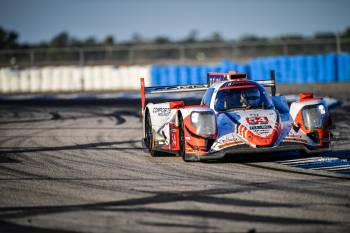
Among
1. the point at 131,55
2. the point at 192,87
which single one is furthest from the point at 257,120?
the point at 131,55

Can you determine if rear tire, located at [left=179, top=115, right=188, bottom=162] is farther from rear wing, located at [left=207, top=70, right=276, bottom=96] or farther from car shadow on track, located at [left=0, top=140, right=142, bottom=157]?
car shadow on track, located at [left=0, top=140, right=142, bottom=157]

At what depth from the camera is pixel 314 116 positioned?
39.3 ft

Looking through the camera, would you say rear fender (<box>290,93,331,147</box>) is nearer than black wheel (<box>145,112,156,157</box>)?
Yes

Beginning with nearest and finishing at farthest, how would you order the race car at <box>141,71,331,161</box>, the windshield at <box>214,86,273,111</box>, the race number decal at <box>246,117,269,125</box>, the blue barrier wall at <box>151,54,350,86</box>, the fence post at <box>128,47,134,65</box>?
the race car at <box>141,71,331,161</box> → the race number decal at <box>246,117,269,125</box> → the windshield at <box>214,86,273,111</box> → the blue barrier wall at <box>151,54,350,86</box> → the fence post at <box>128,47,134,65</box>

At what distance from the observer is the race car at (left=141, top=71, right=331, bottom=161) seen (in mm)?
11227

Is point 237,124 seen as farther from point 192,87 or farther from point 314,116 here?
point 192,87

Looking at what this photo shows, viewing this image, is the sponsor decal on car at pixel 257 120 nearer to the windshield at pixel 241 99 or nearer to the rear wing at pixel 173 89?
the windshield at pixel 241 99

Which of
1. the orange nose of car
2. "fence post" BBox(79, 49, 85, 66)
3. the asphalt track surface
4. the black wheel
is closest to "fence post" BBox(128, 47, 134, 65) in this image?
"fence post" BBox(79, 49, 85, 66)

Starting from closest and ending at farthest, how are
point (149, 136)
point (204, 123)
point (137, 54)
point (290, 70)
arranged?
point (204, 123) → point (149, 136) → point (290, 70) → point (137, 54)

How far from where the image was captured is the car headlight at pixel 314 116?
38.9ft

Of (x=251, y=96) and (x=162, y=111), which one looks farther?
(x=162, y=111)

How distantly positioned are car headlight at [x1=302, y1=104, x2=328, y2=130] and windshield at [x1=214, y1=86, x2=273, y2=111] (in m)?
0.70

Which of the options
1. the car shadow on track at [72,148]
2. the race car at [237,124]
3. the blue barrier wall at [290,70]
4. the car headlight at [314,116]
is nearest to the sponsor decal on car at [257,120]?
the race car at [237,124]

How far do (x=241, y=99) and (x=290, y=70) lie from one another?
77.8 ft
